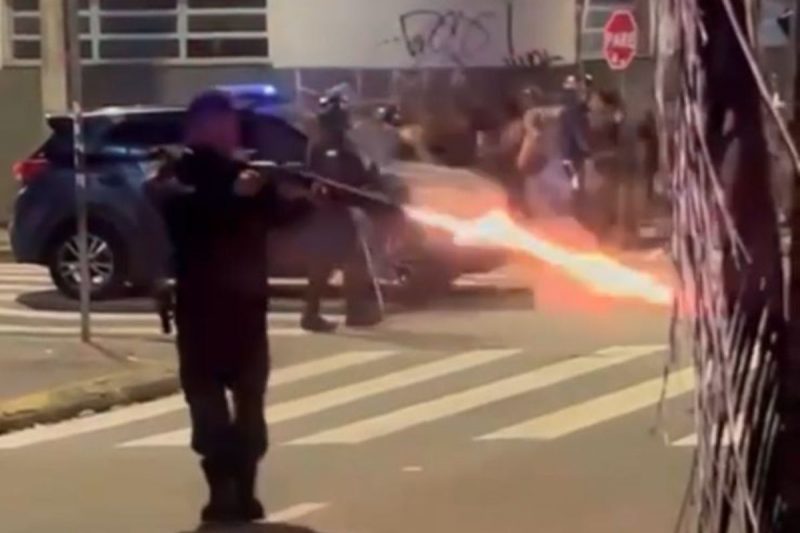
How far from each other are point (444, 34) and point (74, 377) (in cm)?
1018

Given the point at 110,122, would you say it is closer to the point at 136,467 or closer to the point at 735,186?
the point at 136,467

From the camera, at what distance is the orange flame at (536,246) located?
40.3 ft

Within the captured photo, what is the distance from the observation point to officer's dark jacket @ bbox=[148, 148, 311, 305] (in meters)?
7.84

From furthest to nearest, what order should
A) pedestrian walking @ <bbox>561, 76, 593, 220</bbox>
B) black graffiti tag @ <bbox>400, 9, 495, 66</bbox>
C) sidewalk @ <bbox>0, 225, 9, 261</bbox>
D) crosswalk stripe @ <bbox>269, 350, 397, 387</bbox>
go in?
1. black graffiti tag @ <bbox>400, 9, 495, 66</bbox>
2. sidewalk @ <bbox>0, 225, 9, 261</bbox>
3. pedestrian walking @ <bbox>561, 76, 593, 220</bbox>
4. crosswalk stripe @ <bbox>269, 350, 397, 387</bbox>

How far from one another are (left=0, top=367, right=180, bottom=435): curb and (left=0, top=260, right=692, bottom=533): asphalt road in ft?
0.37

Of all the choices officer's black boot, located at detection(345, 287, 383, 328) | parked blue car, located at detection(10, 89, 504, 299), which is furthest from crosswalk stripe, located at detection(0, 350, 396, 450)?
parked blue car, located at detection(10, 89, 504, 299)

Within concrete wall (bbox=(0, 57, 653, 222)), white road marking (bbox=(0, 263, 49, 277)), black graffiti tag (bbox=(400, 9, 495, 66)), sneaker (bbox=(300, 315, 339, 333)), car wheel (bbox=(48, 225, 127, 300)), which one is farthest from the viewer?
concrete wall (bbox=(0, 57, 653, 222))

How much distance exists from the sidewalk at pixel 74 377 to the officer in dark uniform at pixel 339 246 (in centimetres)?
Result: 155

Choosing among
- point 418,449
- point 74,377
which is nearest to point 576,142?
point 74,377

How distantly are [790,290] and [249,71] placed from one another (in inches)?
824

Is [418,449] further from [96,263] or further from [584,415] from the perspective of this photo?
[96,263]

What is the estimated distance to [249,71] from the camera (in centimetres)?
2283

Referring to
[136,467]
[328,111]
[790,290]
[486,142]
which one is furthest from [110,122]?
[790,290]

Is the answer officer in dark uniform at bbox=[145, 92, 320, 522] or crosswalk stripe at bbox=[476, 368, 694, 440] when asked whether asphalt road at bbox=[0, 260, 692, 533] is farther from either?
officer in dark uniform at bbox=[145, 92, 320, 522]
